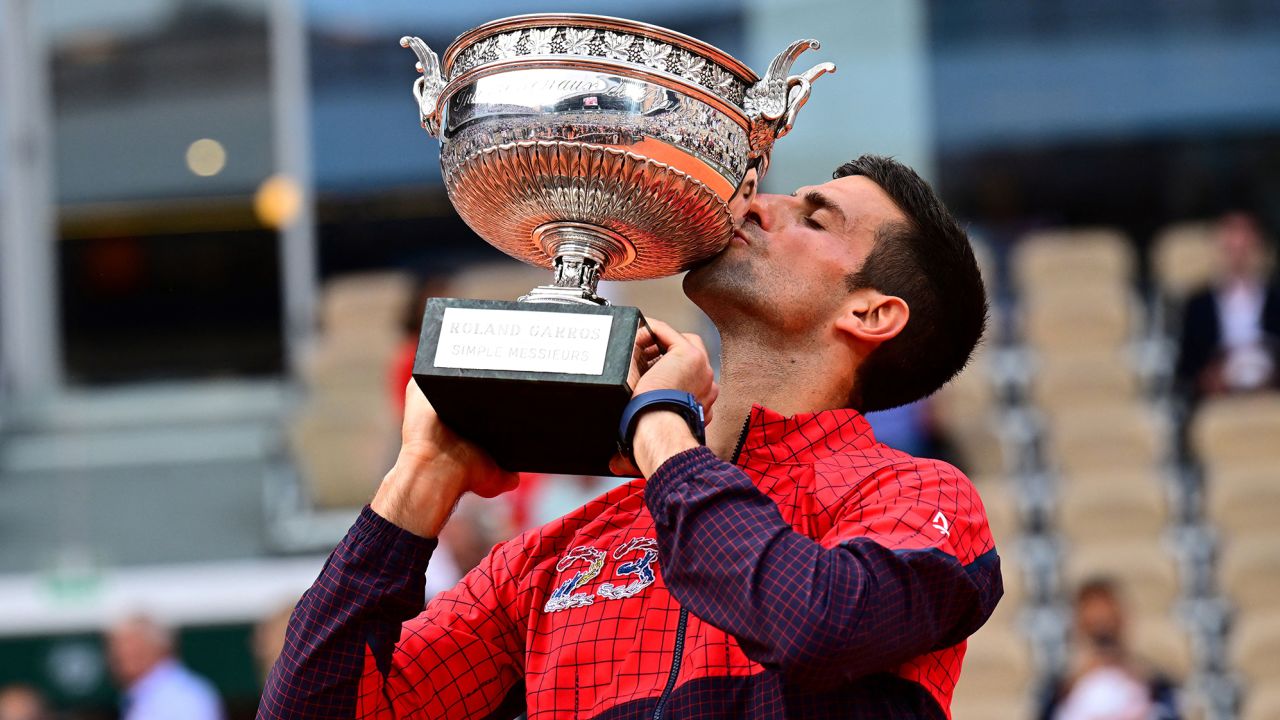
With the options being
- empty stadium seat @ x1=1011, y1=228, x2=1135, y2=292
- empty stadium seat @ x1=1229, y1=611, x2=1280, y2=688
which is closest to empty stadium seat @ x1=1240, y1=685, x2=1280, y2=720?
empty stadium seat @ x1=1229, y1=611, x2=1280, y2=688

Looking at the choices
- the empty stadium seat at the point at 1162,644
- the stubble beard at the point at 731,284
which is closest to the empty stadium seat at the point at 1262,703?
the empty stadium seat at the point at 1162,644

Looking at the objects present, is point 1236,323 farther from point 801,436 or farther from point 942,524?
point 942,524

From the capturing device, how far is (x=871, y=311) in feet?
6.72

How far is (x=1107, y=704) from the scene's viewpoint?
463 cm

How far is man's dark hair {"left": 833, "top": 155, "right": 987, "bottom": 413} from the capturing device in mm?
2059

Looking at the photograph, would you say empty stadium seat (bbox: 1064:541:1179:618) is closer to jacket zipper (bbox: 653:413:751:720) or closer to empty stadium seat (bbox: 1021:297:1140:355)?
empty stadium seat (bbox: 1021:297:1140:355)

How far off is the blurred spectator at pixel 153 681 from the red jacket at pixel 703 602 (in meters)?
3.57

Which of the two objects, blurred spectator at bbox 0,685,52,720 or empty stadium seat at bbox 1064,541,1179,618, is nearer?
blurred spectator at bbox 0,685,52,720

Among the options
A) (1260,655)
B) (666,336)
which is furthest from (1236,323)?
(666,336)

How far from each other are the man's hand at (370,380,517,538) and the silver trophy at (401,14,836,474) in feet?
0.10

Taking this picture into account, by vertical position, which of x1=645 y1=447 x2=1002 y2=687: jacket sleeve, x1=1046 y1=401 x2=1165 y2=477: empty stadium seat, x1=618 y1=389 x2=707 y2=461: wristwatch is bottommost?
x1=1046 y1=401 x2=1165 y2=477: empty stadium seat

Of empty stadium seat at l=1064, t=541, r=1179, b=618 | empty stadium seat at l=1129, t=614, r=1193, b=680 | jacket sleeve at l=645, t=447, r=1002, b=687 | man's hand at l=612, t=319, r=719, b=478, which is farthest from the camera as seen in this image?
empty stadium seat at l=1064, t=541, r=1179, b=618

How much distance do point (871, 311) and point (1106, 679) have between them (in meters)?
2.95

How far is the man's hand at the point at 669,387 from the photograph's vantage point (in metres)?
1.69
